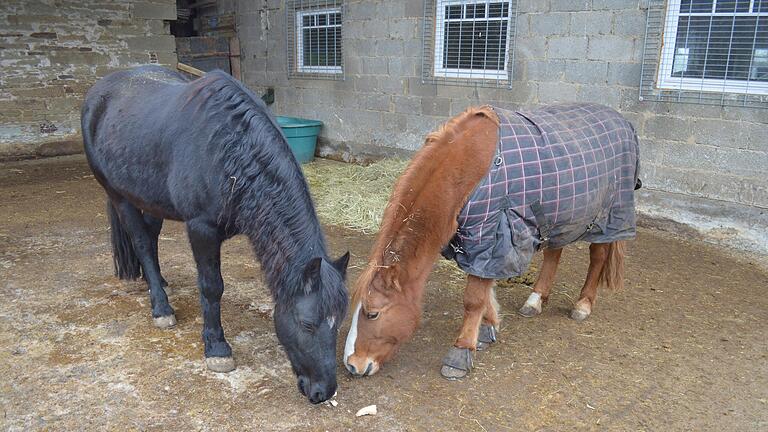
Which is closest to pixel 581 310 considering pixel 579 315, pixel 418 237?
pixel 579 315

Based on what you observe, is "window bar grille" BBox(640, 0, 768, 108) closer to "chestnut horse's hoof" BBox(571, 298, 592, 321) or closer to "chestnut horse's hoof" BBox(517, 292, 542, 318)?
"chestnut horse's hoof" BBox(571, 298, 592, 321)

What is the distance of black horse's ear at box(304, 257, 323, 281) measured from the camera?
81.3 inches

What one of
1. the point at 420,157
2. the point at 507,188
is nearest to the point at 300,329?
the point at 420,157

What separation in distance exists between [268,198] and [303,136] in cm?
559

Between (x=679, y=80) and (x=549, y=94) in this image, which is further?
(x=549, y=94)

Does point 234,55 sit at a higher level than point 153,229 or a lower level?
higher

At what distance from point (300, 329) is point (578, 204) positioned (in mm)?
1506

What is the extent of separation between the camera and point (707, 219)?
463 cm

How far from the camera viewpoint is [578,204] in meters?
2.74

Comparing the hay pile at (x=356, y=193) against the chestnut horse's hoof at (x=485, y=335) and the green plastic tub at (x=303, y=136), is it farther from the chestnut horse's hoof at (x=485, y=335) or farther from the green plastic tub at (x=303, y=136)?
the chestnut horse's hoof at (x=485, y=335)

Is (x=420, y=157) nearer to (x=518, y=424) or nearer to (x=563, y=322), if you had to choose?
(x=518, y=424)

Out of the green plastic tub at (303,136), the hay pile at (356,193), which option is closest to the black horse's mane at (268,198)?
the hay pile at (356,193)

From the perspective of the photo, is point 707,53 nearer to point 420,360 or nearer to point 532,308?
point 532,308

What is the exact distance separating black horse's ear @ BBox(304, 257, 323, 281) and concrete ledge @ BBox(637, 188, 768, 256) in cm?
387
